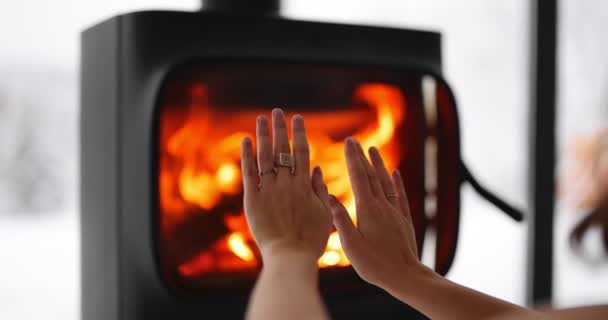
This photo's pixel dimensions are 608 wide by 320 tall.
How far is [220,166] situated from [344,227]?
35 centimetres

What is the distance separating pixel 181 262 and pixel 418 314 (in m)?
0.55

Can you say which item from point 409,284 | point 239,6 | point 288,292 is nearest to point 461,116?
point 239,6

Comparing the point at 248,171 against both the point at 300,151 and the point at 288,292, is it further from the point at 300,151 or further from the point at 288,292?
the point at 288,292

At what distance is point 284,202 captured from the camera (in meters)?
0.93

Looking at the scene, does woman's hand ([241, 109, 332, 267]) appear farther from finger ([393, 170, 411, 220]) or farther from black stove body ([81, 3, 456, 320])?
black stove body ([81, 3, 456, 320])

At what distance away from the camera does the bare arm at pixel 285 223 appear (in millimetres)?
819

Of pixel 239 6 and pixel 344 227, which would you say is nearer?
pixel 344 227

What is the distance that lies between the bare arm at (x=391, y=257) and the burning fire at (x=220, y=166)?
312 millimetres

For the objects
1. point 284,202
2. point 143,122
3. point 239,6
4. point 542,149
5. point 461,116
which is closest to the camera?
point 284,202

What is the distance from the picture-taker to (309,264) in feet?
2.84

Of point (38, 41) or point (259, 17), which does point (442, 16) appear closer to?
point (259, 17)

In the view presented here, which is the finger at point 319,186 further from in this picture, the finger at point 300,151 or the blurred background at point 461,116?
the blurred background at point 461,116

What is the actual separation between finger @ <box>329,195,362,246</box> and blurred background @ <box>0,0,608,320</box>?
0.65m

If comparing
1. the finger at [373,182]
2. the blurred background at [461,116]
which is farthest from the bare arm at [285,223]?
the blurred background at [461,116]
